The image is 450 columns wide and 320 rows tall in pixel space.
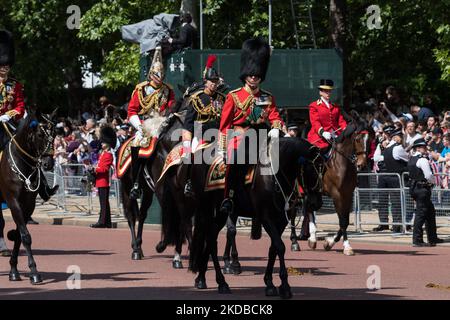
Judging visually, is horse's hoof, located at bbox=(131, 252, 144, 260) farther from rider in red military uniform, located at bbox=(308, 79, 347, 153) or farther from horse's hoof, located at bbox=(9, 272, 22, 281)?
rider in red military uniform, located at bbox=(308, 79, 347, 153)

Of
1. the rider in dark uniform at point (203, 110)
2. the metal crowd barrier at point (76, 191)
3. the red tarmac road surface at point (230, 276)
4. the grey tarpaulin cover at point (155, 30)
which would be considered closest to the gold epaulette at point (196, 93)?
the rider in dark uniform at point (203, 110)

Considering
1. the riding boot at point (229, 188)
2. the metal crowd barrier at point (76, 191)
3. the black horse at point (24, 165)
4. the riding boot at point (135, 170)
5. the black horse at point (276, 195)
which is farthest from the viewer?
the metal crowd barrier at point (76, 191)

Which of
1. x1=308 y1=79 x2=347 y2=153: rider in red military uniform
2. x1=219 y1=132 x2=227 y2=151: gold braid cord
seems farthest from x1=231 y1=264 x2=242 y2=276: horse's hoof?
x1=308 y1=79 x2=347 y2=153: rider in red military uniform

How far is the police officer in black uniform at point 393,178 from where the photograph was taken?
25016 millimetres

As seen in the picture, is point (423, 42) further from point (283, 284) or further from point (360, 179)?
point (283, 284)

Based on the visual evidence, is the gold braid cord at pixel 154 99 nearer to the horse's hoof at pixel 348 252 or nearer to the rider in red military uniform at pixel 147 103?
the rider in red military uniform at pixel 147 103

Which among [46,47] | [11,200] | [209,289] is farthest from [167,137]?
[46,47]

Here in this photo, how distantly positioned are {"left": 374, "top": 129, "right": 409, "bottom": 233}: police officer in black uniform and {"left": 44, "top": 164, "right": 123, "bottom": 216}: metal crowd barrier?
7682 millimetres

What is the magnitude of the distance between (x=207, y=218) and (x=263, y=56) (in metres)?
2.07

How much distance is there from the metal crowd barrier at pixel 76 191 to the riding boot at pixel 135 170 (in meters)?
10.0

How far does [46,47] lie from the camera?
4909 cm

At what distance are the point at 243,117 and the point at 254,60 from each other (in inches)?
30.5

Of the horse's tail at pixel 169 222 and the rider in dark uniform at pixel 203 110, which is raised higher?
the rider in dark uniform at pixel 203 110

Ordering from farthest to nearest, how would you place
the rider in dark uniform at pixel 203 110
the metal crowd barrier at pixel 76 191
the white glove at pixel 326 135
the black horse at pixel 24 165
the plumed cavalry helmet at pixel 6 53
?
1. the metal crowd barrier at pixel 76 191
2. the white glove at pixel 326 135
3. the plumed cavalry helmet at pixel 6 53
4. the rider in dark uniform at pixel 203 110
5. the black horse at pixel 24 165
